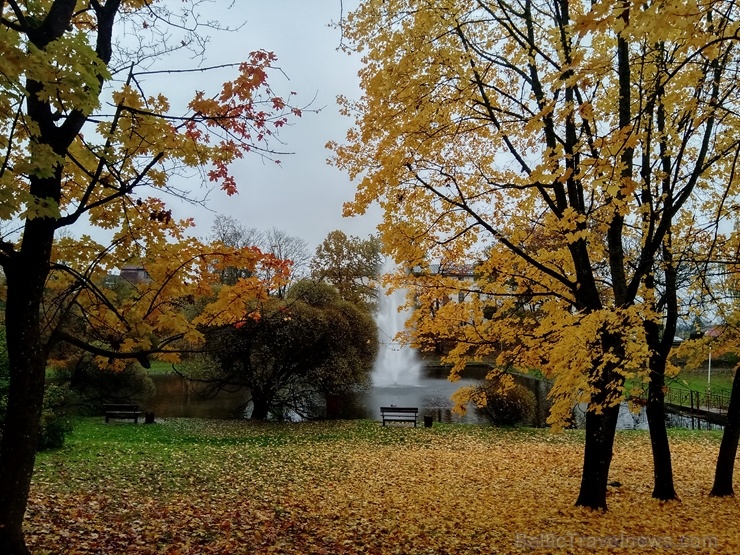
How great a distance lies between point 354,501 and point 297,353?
1222 centimetres

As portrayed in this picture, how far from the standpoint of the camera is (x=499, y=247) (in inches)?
293

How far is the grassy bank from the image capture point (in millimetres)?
5121

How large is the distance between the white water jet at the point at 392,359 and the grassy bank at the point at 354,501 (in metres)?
16.4

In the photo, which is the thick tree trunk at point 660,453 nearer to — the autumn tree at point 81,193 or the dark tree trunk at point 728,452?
the dark tree trunk at point 728,452

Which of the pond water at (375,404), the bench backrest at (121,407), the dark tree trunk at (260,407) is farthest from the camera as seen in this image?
the pond water at (375,404)

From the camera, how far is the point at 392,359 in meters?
33.1

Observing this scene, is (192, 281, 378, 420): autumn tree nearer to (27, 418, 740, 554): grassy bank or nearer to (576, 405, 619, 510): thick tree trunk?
(27, 418, 740, 554): grassy bank

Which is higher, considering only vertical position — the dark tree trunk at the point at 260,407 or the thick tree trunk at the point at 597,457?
the thick tree trunk at the point at 597,457

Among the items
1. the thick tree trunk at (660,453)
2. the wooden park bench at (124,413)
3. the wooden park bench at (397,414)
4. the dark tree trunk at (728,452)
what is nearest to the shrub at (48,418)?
the wooden park bench at (124,413)

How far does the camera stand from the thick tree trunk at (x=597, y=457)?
252 inches

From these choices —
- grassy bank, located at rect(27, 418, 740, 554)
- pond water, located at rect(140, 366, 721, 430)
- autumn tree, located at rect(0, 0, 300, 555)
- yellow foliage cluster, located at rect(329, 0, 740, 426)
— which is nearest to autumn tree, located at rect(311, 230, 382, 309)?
pond water, located at rect(140, 366, 721, 430)

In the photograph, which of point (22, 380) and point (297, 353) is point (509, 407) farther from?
point (22, 380)

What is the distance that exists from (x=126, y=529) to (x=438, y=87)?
6.38 meters

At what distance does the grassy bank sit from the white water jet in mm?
16448
